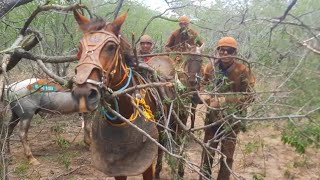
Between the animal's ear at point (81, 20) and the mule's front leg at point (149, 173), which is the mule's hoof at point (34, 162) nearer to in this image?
the mule's front leg at point (149, 173)

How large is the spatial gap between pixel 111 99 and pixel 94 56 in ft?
1.77

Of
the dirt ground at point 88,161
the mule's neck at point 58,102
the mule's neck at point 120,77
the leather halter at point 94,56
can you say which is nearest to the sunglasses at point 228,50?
the dirt ground at point 88,161

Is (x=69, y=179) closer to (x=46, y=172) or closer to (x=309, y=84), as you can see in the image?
(x=46, y=172)

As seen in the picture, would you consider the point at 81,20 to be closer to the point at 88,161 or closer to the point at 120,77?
the point at 120,77

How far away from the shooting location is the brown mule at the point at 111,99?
3249mm

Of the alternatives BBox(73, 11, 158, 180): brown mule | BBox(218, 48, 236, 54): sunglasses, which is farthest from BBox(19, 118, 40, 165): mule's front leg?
BBox(218, 48, 236, 54): sunglasses

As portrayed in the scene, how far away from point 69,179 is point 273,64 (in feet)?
12.7

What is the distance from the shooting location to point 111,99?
3.79 metres

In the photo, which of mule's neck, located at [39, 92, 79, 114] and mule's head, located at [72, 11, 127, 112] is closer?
mule's head, located at [72, 11, 127, 112]

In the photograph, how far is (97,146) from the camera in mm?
4574

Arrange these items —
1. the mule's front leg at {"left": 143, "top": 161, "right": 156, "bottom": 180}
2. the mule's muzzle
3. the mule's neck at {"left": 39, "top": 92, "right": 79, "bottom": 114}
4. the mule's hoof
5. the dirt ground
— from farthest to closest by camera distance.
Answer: the mule's neck at {"left": 39, "top": 92, "right": 79, "bottom": 114}
the mule's hoof
the dirt ground
the mule's front leg at {"left": 143, "top": 161, "right": 156, "bottom": 180}
the mule's muzzle

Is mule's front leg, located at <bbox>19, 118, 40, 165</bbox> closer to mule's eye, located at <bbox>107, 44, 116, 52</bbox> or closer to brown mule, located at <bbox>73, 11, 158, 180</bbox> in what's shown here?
brown mule, located at <bbox>73, 11, 158, 180</bbox>

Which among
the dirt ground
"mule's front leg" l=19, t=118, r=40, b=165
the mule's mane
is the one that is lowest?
the dirt ground

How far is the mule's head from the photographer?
3146mm
